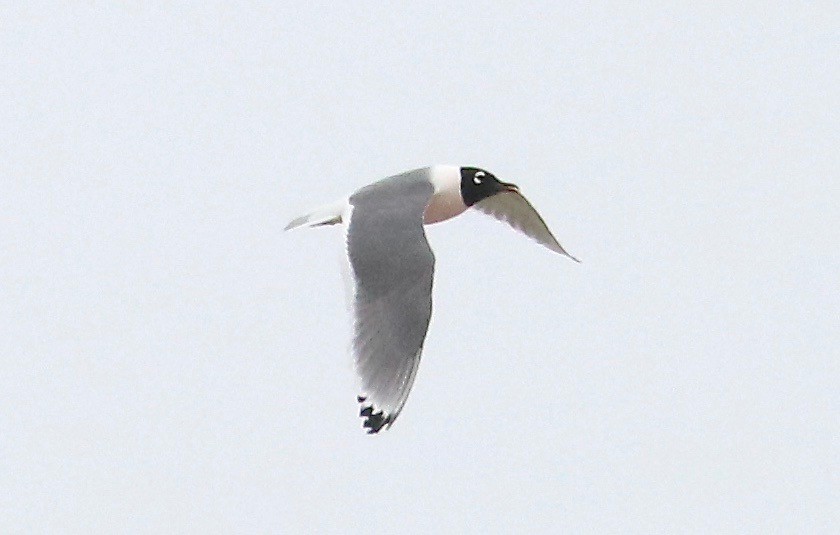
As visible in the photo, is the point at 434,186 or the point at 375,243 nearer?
the point at 375,243

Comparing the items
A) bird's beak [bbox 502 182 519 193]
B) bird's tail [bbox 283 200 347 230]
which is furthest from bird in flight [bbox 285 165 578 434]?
bird's beak [bbox 502 182 519 193]

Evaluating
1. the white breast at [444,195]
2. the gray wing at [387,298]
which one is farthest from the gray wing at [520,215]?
the gray wing at [387,298]

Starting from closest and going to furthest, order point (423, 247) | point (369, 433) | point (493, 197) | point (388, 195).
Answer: point (369, 433) < point (423, 247) < point (388, 195) < point (493, 197)

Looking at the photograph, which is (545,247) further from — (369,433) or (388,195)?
(369,433)

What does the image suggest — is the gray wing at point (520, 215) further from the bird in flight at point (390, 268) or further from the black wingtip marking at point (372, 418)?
the black wingtip marking at point (372, 418)

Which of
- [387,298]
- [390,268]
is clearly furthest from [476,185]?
[387,298]

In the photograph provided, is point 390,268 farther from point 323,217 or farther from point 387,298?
point 323,217

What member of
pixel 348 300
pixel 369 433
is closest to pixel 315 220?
pixel 348 300
